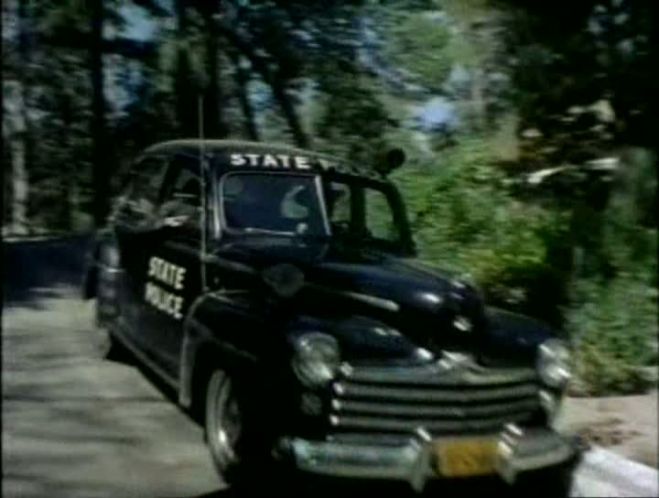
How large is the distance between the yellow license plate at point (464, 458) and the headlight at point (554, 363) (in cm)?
15

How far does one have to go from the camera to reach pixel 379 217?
1.02 meters

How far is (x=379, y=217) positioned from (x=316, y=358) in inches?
5.9

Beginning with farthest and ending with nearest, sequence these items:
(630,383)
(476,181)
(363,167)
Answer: (630,383)
(476,181)
(363,167)

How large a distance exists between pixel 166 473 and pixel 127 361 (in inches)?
4.0

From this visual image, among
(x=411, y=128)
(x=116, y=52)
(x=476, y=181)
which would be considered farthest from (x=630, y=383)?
(x=116, y=52)

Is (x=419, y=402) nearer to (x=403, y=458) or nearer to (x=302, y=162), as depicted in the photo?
(x=403, y=458)

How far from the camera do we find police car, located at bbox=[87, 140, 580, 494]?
904 millimetres

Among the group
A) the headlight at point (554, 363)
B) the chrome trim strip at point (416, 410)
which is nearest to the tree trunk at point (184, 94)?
the chrome trim strip at point (416, 410)

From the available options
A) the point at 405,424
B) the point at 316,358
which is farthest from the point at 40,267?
the point at 405,424

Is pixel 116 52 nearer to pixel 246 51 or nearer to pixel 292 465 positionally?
pixel 246 51

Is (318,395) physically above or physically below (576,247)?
below

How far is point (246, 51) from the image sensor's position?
912 mm

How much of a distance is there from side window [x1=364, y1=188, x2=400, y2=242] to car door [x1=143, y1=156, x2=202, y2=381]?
0.17 meters

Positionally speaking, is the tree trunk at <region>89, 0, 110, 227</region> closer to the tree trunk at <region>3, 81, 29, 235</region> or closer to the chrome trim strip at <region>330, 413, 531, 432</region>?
the tree trunk at <region>3, 81, 29, 235</region>
